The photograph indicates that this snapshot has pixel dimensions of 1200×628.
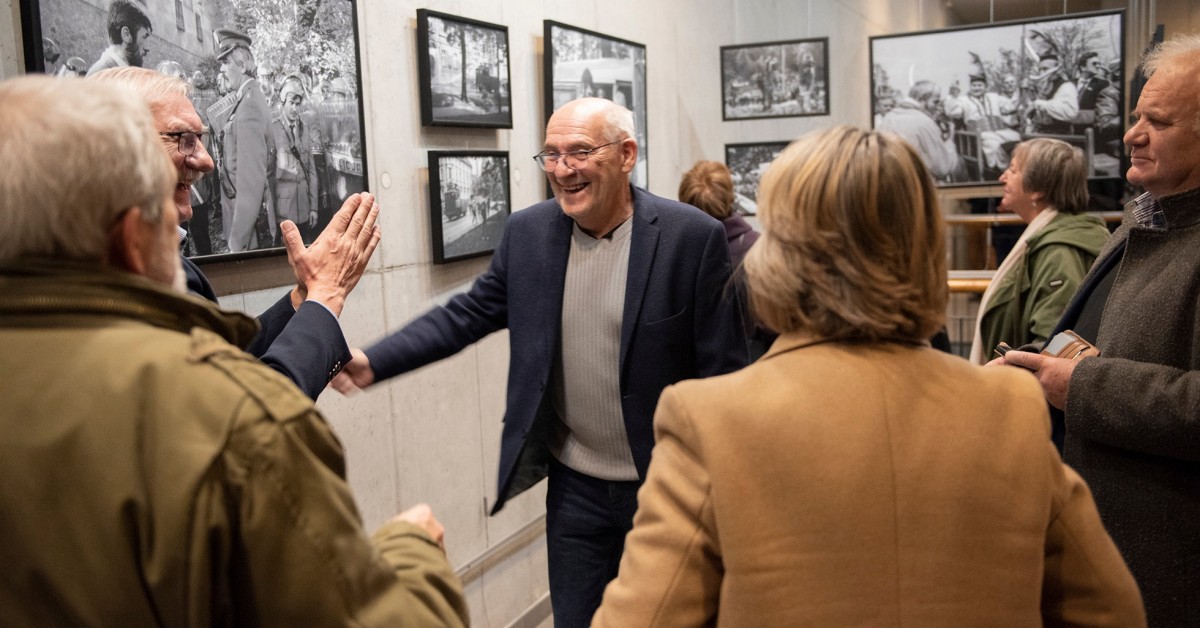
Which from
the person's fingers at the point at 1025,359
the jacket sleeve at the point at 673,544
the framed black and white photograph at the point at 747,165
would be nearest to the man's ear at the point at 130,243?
the jacket sleeve at the point at 673,544

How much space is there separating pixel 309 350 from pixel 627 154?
140cm

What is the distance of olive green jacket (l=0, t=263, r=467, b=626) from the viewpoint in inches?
45.5

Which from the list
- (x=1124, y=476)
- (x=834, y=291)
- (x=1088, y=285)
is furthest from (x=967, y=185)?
(x=834, y=291)

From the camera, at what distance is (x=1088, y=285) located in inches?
113

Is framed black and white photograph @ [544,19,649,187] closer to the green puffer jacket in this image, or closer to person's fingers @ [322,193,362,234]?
the green puffer jacket

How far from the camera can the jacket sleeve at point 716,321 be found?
3.15 meters

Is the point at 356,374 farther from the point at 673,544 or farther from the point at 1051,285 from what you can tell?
the point at 1051,285

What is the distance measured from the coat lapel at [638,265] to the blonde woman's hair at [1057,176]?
2.17 metres

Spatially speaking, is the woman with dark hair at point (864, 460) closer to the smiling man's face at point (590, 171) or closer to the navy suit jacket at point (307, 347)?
the navy suit jacket at point (307, 347)

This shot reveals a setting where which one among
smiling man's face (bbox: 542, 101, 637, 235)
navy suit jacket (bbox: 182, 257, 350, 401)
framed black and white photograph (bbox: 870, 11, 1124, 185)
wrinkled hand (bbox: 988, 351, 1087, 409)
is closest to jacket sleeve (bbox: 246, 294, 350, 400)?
navy suit jacket (bbox: 182, 257, 350, 401)

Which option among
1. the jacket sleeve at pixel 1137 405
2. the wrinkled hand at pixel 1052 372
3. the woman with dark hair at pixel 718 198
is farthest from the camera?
the woman with dark hair at pixel 718 198

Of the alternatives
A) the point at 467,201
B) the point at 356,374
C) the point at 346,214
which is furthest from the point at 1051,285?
the point at 346,214

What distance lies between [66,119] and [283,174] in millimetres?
2281

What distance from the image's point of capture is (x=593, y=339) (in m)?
3.21
